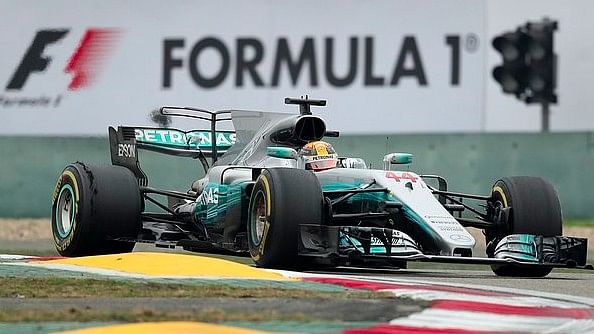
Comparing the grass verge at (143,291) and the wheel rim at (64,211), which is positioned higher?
the wheel rim at (64,211)

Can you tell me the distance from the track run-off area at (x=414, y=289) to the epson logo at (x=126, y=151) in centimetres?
184

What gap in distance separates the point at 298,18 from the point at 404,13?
1.67 metres

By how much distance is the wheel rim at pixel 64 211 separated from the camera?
1445cm

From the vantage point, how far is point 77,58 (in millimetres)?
23672

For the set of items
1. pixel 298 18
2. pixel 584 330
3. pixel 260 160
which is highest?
pixel 298 18

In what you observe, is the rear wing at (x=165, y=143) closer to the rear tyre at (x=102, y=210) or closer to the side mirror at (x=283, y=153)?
the rear tyre at (x=102, y=210)

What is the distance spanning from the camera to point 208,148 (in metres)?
15.5

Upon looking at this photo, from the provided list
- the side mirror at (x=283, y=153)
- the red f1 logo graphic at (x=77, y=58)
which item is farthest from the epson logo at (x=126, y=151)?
the red f1 logo graphic at (x=77, y=58)

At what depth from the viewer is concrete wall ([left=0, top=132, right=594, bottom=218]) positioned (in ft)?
65.6

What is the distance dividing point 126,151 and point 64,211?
36.4 inches

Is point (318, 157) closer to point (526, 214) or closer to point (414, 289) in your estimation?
point (526, 214)

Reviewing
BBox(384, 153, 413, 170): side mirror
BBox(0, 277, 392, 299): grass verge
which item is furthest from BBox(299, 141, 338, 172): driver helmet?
BBox(0, 277, 392, 299): grass verge

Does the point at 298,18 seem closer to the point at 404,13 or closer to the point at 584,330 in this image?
the point at 404,13

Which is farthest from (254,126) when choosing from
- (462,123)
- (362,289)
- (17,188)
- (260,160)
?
(462,123)
